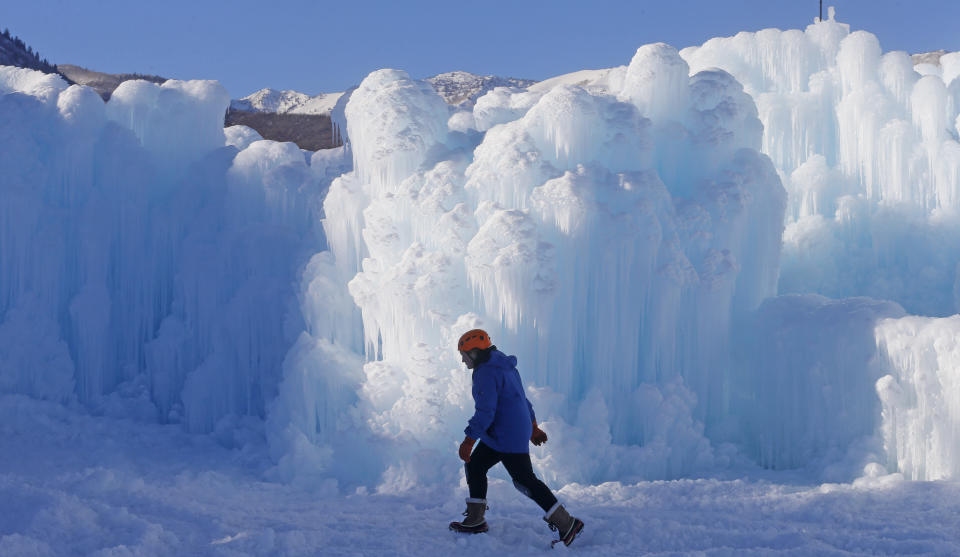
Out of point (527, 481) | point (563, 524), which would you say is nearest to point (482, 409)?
point (527, 481)

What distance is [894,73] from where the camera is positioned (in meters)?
14.2

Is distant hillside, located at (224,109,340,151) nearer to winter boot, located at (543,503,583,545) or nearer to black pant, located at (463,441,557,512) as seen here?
black pant, located at (463,441,557,512)

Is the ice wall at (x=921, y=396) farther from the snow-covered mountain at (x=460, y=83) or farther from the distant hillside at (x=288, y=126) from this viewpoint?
the snow-covered mountain at (x=460, y=83)

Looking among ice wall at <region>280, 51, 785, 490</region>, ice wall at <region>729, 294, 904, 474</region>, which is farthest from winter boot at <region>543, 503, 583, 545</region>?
ice wall at <region>729, 294, 904, 474</region>

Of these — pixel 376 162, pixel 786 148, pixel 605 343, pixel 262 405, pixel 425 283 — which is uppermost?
pixel 786 148

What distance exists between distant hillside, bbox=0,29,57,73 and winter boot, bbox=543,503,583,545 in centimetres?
3860

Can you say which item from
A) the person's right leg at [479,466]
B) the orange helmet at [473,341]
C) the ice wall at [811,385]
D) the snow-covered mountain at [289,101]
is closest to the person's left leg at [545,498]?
the person's right leg at [479,466]

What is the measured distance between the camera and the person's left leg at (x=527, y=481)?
19.3 feet

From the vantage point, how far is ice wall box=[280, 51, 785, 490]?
9.27m

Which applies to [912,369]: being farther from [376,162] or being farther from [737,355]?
[376,162]

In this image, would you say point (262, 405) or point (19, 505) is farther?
point (262, 405)

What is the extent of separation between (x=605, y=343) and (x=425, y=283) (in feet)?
7.13

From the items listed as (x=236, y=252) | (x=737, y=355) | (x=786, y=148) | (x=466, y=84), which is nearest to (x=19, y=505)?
(x=236, y=252)

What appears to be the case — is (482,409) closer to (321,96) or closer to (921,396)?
(921,396)
